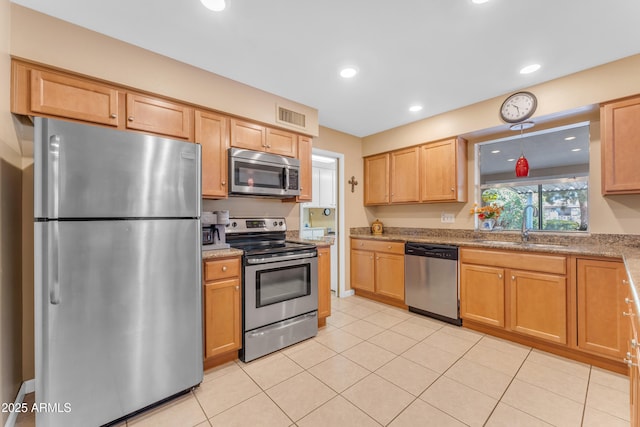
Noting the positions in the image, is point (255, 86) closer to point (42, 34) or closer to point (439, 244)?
point (42, 34)

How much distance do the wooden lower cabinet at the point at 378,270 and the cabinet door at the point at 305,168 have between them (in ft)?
4.36

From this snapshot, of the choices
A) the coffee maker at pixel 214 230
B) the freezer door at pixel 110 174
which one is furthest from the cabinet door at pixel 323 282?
the freezer door at pixel 110 174

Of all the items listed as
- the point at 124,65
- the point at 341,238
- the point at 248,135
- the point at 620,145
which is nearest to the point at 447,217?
the point at 341,238

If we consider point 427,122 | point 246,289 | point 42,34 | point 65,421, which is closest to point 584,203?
point 427,122

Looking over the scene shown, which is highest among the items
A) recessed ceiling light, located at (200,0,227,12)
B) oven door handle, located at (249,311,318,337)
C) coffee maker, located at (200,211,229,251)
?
recessed ceiling light, located at (200,0,227,12)

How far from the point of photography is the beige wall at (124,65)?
5.60ft

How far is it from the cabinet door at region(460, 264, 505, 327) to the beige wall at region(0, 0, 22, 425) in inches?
144

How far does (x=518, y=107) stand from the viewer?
2.78 meters

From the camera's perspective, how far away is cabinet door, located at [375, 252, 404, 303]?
3.52m

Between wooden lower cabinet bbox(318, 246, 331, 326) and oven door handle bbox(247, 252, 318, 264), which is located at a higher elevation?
oven door handle bbox(247, 252, 318, 264)

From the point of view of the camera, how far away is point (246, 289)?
2281 mm

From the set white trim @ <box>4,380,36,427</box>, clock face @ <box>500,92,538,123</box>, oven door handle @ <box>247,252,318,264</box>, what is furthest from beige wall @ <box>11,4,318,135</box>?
clock face @ <box>500,92,538,123</box>

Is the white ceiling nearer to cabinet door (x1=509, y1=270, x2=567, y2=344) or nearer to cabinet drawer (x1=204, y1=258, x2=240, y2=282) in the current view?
cabinet drawer (x1=204, y1=258, x2=240, y2=282)

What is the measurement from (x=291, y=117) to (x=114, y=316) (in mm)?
2468
